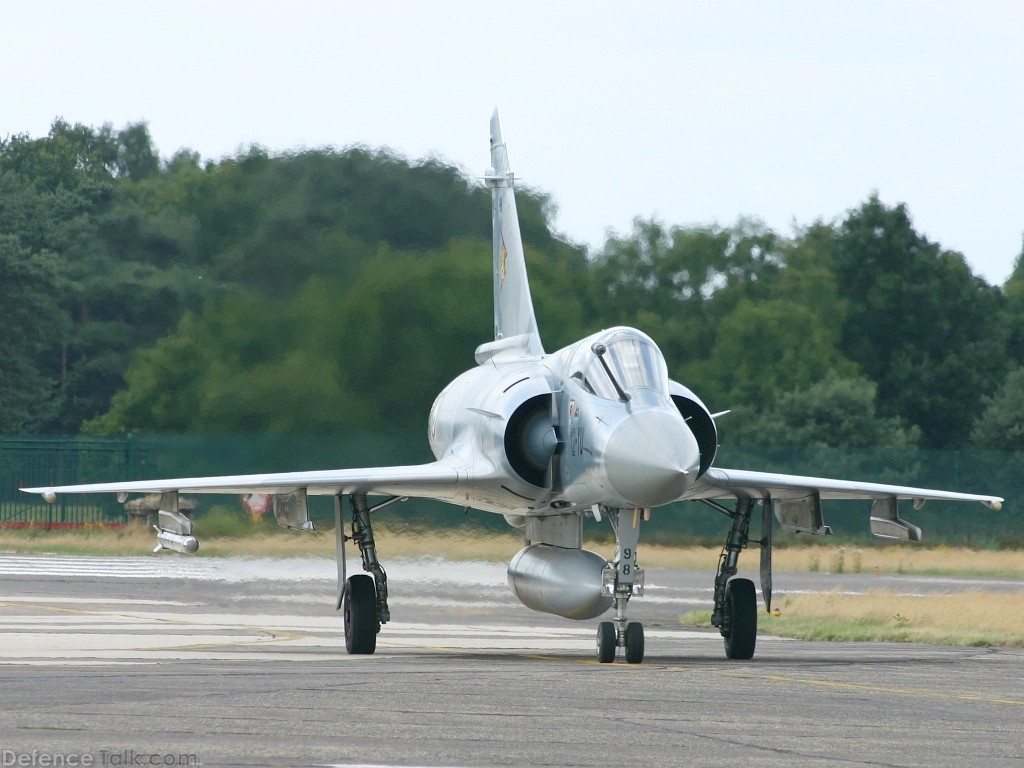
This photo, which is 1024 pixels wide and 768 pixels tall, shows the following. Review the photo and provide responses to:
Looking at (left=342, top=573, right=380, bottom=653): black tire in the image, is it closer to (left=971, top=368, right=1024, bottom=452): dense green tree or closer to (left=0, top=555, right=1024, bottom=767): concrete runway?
(left=0, top=555, right=1024, bottom=767): concrete runway

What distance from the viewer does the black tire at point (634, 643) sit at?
1223cm

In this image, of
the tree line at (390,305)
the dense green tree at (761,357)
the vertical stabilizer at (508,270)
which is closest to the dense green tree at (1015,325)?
the tree line at (390,305)

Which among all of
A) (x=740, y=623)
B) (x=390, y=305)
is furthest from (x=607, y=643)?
(x=390, y=305)

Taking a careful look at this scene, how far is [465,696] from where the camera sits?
9391 mm

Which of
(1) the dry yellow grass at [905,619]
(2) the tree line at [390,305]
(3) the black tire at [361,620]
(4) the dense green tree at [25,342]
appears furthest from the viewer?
(4) the dense green tree at [25,342]

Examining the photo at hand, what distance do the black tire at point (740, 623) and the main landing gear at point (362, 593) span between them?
291cm

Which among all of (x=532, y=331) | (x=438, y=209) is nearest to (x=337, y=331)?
(x=438, y=209)

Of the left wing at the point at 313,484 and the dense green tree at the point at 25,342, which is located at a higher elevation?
the dense green tree at the point at 25,342

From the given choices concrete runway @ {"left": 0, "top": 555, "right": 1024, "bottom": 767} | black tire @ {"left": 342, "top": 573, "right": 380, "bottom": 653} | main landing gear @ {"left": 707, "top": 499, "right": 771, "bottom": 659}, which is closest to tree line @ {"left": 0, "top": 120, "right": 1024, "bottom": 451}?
concrete runway @ {"left": 0, "top": 555, "right": 1024, "bottom": 767}

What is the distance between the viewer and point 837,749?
7.42m

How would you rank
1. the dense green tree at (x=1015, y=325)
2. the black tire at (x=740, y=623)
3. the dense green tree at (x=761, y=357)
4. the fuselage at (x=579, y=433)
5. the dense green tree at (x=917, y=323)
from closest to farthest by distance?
the fuselage at (x=579, y=433)
the black tire at (x=740, y=623)
the dense green tree at (x=761, y=357)
the dense green tree at (x=917, y=323)
the dense green tree at (x=1015, y=325)

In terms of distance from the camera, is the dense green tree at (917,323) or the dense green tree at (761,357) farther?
the dense green tree at (917,323)

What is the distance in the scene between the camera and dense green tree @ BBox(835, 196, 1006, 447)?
48625 millimetres

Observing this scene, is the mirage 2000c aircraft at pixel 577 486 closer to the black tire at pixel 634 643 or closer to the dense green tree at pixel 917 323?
the black tire at pixel 634 643
